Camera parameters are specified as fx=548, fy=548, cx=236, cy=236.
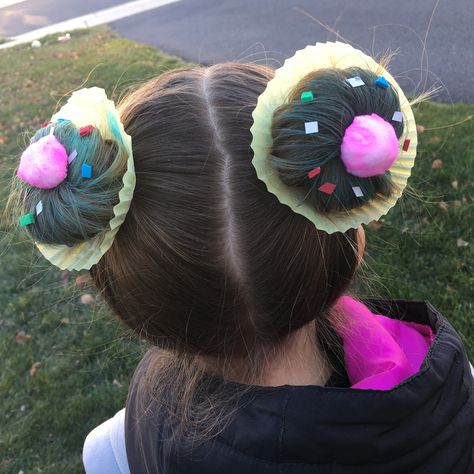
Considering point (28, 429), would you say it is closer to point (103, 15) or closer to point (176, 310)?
point (176, 310)

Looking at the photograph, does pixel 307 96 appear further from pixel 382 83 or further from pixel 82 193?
pixel 82 193

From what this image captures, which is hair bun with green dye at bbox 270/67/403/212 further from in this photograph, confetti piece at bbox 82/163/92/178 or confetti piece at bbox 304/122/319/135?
confetti piece at bbox 82/163/92/178

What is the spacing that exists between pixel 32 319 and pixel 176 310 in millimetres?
2744

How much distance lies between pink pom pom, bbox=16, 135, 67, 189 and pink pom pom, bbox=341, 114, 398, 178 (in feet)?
1.63

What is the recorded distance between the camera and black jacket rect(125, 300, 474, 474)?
3.29ft

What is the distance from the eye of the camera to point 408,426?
3.37 feet

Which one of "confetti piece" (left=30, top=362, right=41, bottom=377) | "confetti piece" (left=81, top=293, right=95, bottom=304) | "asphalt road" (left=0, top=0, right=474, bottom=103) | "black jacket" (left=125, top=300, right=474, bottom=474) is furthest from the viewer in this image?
"asphalt road" (left=0, top=0, right=474, bottom=103)

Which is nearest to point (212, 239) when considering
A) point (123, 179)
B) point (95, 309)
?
point (123, 179)

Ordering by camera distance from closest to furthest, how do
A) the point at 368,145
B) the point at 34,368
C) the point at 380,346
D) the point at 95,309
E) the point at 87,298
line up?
the point at 368,145 < the point at 380,346 < the point at 34,368 < the point at 95,309 < the point at 87,298

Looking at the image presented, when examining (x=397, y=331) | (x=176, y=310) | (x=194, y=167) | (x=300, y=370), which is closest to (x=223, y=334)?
(x=176, y=310)

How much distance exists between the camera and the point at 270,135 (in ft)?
3.10

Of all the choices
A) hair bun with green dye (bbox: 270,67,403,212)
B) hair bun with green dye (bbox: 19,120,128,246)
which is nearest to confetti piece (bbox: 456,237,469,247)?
hair bun with green dye (bbox: 270,67,403,212)

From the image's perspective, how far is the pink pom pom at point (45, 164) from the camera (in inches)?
38.0

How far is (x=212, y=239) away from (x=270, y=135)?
0.21 m
